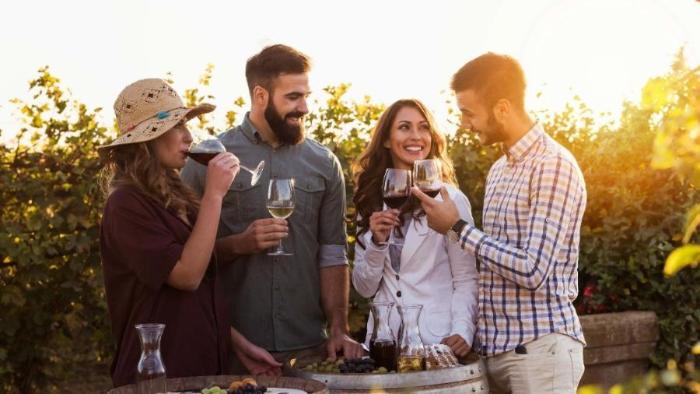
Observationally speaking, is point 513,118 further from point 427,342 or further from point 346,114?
point 346,114

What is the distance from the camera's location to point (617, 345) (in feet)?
20.9

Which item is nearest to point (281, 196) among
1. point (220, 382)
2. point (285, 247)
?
point (285, 247)

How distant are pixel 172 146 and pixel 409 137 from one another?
1159 mm

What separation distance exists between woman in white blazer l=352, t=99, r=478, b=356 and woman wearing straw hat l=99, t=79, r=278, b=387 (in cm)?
66

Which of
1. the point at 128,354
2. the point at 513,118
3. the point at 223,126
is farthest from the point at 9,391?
the point at 513,118

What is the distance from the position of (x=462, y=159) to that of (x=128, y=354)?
12.6 feet

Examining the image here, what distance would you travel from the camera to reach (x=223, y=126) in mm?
6176

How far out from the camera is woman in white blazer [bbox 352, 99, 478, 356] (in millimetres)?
3650

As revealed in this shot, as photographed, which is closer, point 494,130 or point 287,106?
point 494,130

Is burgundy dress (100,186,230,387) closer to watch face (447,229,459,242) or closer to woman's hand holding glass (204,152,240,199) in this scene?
woman's hand holding glass (204,152,240,199)

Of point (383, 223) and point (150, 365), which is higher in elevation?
point (383, 223)

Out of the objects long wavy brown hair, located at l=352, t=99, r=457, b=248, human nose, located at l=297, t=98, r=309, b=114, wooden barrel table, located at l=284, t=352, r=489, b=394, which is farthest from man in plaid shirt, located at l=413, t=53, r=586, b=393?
human nose, located at l=297, t=98, r=309, b=114

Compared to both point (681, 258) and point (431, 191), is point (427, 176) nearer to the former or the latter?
point (431, 191)

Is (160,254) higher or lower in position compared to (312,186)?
lower
